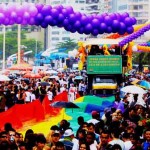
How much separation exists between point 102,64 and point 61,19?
11.3 meters

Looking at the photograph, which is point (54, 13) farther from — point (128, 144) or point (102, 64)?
point (128, 144)

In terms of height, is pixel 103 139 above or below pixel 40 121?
above

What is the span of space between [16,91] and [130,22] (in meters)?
5.47

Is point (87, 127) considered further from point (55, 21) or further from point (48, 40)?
point (48, 40)

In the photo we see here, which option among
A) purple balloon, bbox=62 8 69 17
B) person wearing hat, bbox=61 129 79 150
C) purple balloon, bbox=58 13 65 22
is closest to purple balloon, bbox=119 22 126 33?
purple balloon, bbox=62 8 69 17

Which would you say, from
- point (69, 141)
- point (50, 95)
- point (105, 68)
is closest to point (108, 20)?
point (50, 95)

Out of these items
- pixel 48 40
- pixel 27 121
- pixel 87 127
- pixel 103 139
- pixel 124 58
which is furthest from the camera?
pixel 48 40

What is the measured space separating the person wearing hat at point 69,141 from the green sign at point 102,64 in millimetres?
23247

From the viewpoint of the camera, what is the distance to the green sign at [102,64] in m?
37.5

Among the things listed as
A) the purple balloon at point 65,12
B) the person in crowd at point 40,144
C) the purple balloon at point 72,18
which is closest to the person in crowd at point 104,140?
the person in crowd at point 40,144

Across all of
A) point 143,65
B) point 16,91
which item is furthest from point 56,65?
point 16,91

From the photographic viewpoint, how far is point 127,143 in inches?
508

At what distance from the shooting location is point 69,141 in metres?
13.3

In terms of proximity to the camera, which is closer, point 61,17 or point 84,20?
point 61,17
